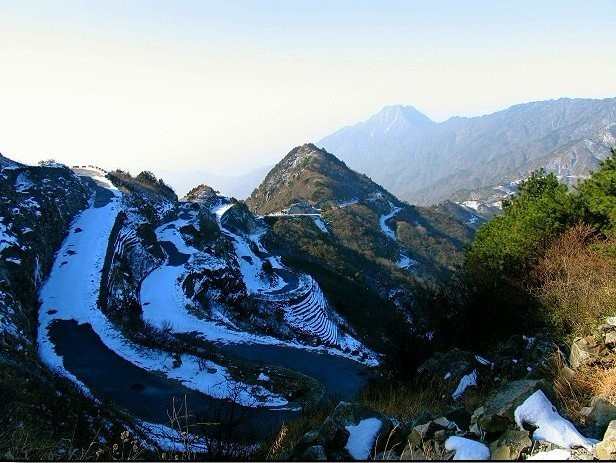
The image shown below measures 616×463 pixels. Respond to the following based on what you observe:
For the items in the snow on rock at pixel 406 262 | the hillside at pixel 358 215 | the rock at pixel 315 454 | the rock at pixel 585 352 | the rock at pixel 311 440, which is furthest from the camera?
the hillside at pixel 358 215

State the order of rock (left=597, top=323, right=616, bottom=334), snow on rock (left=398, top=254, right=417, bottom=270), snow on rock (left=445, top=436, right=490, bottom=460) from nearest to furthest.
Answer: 1. snow on rock (left=445, top=436, right=490, bottom=460)
2. rock (left=597, top=323, right=616, bottom=334)
3. snow on rock (left=398, top=254, right=417, bottom=270)

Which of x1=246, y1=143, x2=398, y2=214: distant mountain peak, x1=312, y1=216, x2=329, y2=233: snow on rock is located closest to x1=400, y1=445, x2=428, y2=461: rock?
x1=312, y1=216, x2=329, y2=233: snow on rock

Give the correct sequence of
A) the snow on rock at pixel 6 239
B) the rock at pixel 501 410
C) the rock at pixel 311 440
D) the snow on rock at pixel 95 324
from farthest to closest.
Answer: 1. the snow on rock at pixel 6 239
2. the snow on rock at pixel 95 324
3. the rock at pixel 311 440
4. the rock at pixel 501 410

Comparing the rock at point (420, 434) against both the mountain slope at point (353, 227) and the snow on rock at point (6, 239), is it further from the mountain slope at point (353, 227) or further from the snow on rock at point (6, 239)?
the mountain slope at point (353, 227)

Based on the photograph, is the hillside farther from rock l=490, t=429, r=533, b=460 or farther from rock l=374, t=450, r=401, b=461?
rock l=490, t=429, r=533, b=460

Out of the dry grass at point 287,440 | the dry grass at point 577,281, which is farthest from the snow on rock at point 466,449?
the dry grass at point 577,281
